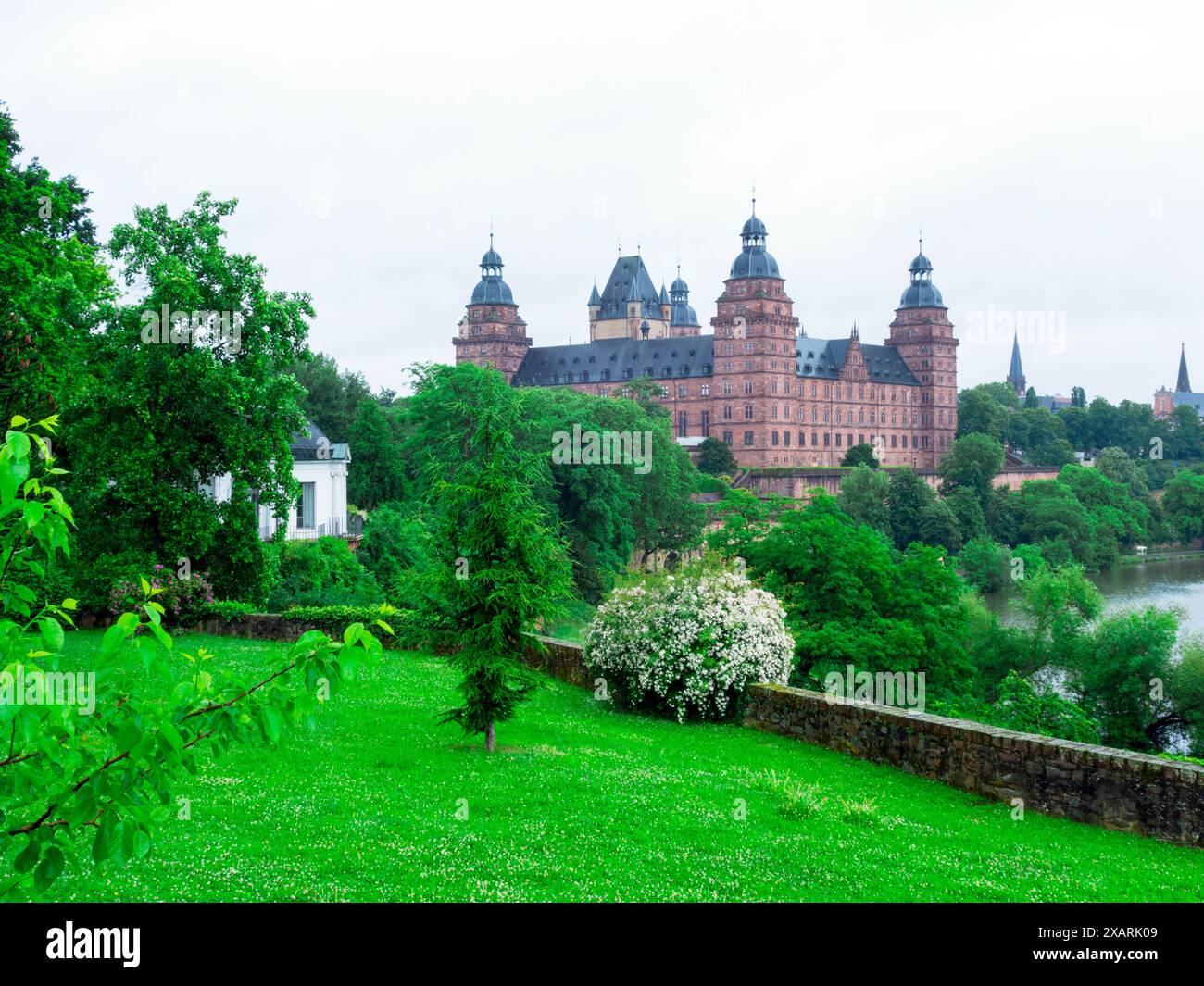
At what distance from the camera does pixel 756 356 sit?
11450cm

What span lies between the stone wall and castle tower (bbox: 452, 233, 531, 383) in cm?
11375

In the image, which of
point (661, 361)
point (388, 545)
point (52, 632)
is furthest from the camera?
point (661, 361)

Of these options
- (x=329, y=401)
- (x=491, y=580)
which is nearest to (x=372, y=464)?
(x=329, y=401)

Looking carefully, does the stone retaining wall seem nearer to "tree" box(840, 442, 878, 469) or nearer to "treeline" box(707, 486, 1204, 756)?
"treeline" box(707, 486, 1204, 756)

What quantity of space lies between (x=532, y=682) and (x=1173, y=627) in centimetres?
2238

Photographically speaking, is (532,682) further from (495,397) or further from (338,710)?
(495,397)

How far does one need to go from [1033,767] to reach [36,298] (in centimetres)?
2065

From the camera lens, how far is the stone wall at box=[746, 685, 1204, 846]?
12.9 metres

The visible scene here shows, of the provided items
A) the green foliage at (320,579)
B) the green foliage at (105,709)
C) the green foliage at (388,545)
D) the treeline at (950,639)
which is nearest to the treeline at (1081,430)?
the treeline at (950,639)

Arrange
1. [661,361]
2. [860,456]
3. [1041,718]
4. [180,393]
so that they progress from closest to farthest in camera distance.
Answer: [1041,718]
[180,393]
[860,456]
[661,361]

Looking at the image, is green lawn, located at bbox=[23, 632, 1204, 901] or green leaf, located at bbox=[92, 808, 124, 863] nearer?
green leaf, located at bbox=[92, 808, 124, 863]

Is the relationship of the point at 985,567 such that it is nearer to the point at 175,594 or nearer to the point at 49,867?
the point at 175,594

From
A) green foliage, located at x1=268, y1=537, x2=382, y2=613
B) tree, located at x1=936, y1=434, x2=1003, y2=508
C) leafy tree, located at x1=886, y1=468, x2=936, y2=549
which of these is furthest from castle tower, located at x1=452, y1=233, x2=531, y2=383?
green foliage, located at x1=268, y1=537, x2=382, y2=613

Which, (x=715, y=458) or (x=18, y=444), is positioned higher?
(x=715, y=458)
